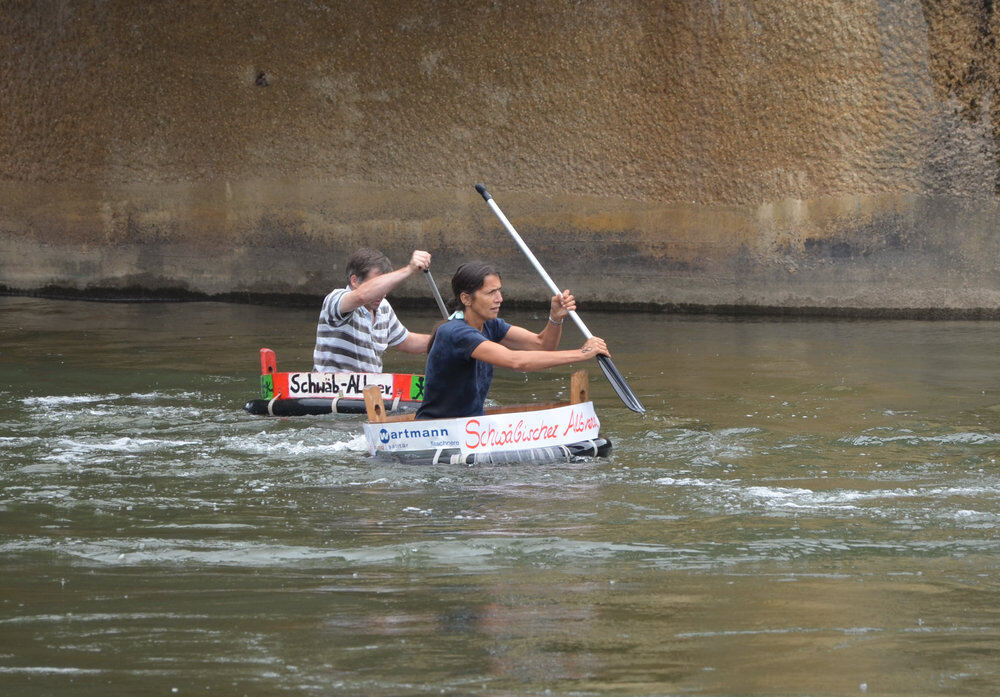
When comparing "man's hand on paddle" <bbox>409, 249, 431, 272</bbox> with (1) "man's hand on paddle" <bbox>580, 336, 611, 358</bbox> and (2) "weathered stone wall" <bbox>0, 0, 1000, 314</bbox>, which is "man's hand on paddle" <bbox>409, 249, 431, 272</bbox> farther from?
(2) "weathered stone wall" <bbox>0, 0, 1000, 314</bbox>

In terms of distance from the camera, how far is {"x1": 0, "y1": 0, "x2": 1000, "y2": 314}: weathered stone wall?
16.7 meters

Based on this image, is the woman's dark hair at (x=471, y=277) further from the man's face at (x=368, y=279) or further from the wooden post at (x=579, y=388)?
the man's face at (x=368, y=279)

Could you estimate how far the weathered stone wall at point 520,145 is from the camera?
16.7 m

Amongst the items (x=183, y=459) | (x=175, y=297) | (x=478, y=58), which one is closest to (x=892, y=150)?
(x=478, y=58)

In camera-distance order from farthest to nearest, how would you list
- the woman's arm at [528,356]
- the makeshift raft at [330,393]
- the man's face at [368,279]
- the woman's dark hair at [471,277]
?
the makeshift raft at [330,393] < the man's face at [368,279] < the woman's dark hair at [471,277] < the woman's arm at [528,356]

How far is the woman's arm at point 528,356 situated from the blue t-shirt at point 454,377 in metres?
0.14

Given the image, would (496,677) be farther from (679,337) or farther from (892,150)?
(892,150)

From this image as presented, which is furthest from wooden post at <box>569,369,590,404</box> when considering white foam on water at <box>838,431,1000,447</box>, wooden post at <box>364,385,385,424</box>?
white foam on water at <box>838,431,1000,447</box>

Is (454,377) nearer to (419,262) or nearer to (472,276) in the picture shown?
(472,276)

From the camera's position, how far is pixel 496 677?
→ 4055mm

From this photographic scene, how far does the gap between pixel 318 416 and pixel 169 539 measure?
3853 millimetres

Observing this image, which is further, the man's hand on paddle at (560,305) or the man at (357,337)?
the man at (357,337)

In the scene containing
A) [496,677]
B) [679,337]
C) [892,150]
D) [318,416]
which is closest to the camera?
[496,677]

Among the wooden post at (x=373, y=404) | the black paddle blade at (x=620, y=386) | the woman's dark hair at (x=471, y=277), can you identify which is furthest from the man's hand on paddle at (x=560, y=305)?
the wooden post at (x=373, y=404)
